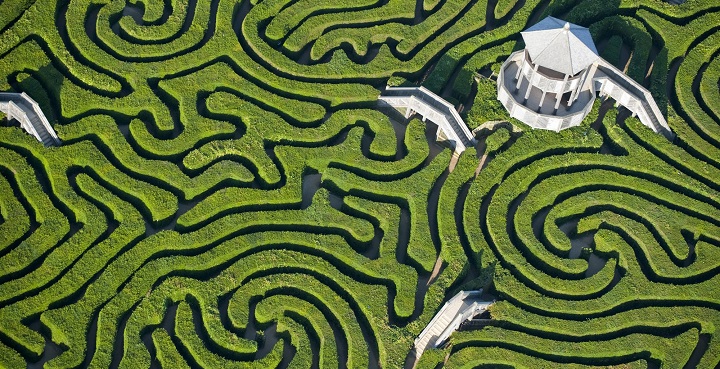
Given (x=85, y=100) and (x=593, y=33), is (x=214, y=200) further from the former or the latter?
(x=593, y=33)

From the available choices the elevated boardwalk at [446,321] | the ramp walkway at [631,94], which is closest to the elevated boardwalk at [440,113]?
the ramp walkway at [631,94]

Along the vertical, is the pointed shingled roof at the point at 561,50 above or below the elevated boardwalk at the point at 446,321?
above

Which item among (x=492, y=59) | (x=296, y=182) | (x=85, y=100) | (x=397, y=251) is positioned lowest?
(x=397, y=251)

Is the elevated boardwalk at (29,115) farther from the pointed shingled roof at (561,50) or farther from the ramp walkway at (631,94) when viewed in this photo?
the ramp walkway at (631,94)

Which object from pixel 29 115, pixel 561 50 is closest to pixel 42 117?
pixel 29 115

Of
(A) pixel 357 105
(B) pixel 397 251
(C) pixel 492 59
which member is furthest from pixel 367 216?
(C) pixel 492 59

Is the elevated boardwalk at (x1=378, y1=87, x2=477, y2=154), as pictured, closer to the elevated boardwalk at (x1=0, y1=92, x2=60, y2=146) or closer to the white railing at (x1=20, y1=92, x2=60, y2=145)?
the white railing at (x1=20, y1=92, x2=60, y2=145)

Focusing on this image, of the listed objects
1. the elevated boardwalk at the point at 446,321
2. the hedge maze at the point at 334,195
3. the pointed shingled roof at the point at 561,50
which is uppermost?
the pointed shingled roof at the point at 561,50
